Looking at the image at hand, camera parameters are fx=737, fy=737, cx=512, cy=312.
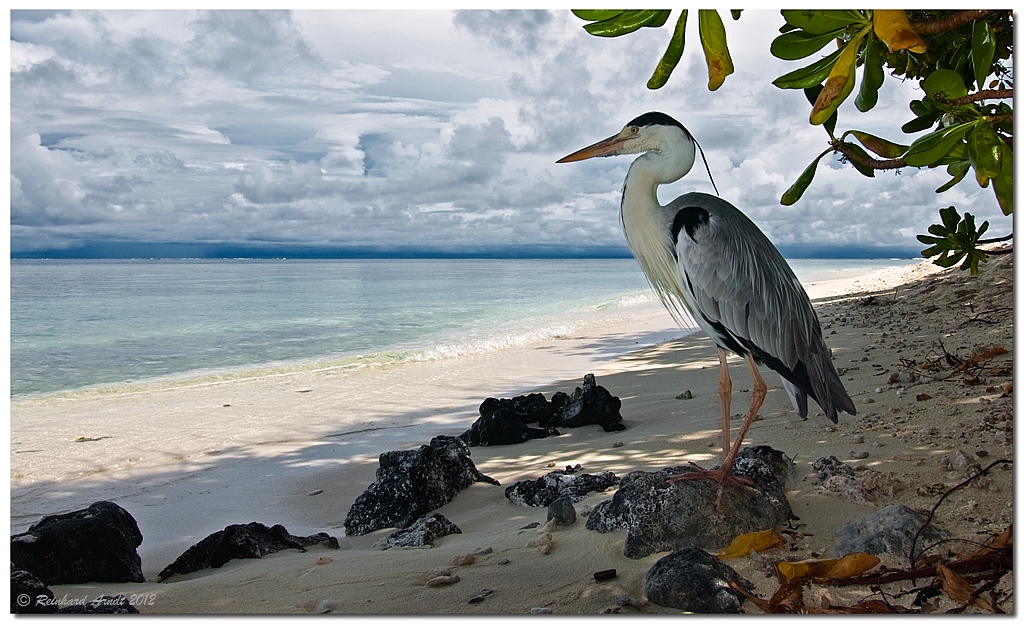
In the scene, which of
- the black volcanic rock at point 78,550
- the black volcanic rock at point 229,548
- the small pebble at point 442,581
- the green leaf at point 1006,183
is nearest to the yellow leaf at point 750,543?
the small pebble at point 442,581

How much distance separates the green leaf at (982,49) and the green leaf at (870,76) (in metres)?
0.25

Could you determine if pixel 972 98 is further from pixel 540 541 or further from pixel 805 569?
pixel 540 541

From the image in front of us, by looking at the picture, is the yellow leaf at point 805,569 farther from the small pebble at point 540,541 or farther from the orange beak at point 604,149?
the orange beak at point 604,149

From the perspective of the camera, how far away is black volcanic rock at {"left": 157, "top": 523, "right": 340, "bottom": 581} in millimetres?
2709

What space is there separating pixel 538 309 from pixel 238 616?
15.7 meters

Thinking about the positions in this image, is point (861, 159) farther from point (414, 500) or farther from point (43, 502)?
point (43, 502)

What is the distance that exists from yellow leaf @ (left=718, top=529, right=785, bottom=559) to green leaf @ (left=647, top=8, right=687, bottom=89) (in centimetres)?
132

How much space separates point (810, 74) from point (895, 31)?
0.22 meters

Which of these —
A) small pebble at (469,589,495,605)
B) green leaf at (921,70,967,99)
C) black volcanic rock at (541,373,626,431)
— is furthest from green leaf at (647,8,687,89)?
black volcanic rock at (541,373,626,431)

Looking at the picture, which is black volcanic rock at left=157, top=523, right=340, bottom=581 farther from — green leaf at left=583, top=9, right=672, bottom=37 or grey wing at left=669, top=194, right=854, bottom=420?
green leaf at left=583, top=9, right=672, bottom=37

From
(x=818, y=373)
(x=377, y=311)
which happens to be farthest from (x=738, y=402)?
(x=377, y=311)

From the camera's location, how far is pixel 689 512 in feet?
7.50

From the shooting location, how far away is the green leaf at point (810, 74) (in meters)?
1.76

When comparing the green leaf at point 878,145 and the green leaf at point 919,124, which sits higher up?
the green leaf at point 919,124
